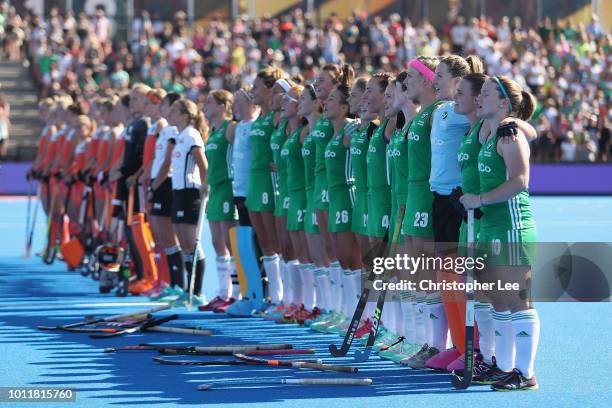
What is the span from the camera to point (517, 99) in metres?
8.66

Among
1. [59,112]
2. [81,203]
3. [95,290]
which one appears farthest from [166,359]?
[59,112]

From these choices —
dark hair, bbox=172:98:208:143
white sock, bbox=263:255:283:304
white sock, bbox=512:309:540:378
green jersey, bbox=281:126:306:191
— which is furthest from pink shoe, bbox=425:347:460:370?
dark hair, bbox=172:98:208:143

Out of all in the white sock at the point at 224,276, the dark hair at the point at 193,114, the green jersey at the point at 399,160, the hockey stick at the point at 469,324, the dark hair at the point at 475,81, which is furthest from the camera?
the dark hair at the point at 193,114

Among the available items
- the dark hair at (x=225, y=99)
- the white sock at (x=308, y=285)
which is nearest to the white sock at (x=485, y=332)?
the white sock at (x=308, y=285)

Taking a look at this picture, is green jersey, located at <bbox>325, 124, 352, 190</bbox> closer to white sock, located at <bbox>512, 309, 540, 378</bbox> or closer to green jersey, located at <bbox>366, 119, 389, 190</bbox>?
green jersey, located at <bbox>366, 119, 389, 190</bbox>

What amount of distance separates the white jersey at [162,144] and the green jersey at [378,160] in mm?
4206

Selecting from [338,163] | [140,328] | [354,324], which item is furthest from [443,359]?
[140,328]

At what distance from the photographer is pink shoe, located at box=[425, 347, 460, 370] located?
30.9ft

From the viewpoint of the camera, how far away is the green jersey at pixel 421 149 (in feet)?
31.7

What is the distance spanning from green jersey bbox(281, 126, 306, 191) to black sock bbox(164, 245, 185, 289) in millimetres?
2661

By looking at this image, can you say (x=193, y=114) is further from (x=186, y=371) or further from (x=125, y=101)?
(x=186, y=371)

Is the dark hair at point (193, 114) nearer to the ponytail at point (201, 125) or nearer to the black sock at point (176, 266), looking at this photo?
the ponytail at point (201, 125)

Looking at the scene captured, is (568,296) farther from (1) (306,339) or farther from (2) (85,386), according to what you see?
(2) (85,386)

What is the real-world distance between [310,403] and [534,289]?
20.7 ft
